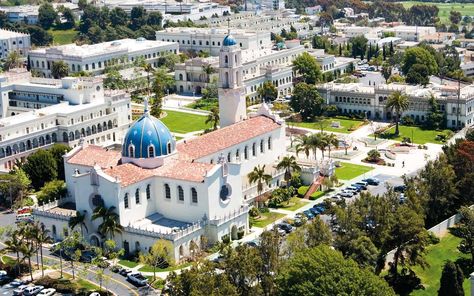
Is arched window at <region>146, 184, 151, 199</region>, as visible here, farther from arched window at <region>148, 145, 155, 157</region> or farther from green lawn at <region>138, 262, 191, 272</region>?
green lawn at <region>138, 262, 191, 272</region>

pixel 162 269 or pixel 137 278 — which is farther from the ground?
pixel 137 278

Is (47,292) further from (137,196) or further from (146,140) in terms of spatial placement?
(146,140)

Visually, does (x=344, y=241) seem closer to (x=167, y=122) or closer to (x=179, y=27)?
(x=167, y=122)

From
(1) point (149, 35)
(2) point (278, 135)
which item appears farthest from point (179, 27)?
(2) point (278, 135)

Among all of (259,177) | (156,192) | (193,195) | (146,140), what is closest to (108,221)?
(156,192)

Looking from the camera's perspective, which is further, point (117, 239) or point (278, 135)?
point (278, 135)

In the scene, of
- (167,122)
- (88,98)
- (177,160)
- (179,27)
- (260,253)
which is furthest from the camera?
(179,27)

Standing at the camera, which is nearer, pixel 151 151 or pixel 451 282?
pixel 451 282
